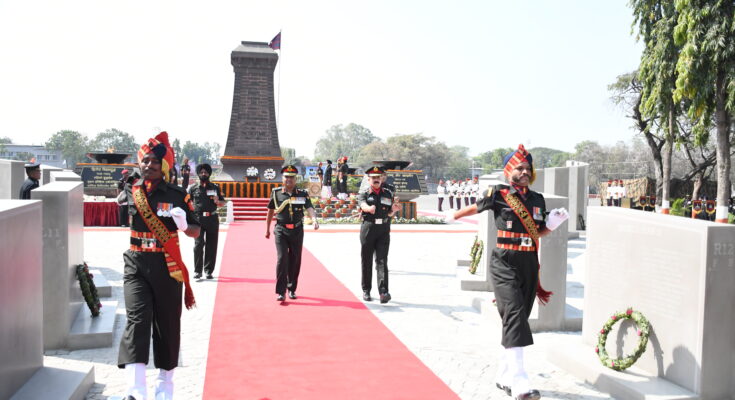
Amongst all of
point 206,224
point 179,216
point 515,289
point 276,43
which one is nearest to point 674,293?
point 515,289

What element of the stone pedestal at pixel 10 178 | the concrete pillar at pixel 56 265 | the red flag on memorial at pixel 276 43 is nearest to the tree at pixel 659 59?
the red flag on memorial at pixel 276 43

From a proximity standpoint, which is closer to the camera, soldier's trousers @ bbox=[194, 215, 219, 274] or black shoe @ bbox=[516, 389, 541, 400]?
black shoe @ bbox=[516, 389, 541, 400]

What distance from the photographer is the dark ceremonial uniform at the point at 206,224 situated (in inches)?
386

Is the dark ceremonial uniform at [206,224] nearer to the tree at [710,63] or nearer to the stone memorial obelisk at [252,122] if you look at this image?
the stone memorial obelisk at [252,122]

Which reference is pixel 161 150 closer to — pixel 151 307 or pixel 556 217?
pixel 151 307

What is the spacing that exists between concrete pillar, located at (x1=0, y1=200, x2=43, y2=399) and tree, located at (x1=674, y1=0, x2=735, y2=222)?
2219cm

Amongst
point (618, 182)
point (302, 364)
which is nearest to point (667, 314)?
point (302, 364)

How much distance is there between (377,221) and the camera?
26.5 feet

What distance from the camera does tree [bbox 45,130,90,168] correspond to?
4193 inches

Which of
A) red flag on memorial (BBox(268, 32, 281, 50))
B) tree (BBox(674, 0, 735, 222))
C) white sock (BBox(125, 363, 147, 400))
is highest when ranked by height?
red flag on memorial (BBox(268, 32, 281, 50))

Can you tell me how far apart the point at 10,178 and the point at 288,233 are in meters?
6.97

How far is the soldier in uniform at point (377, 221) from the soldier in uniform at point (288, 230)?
2.84 feet

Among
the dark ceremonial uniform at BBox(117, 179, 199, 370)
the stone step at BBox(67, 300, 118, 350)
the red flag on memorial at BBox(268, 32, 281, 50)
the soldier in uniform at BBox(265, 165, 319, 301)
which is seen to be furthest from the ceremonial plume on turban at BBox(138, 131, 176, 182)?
the red flag on memorial at BBox(268, 32, 281, 50)

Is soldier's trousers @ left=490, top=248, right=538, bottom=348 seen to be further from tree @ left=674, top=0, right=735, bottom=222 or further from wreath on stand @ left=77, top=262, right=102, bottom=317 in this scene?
tree @ left=674, top=0, right=735, bottom=222
